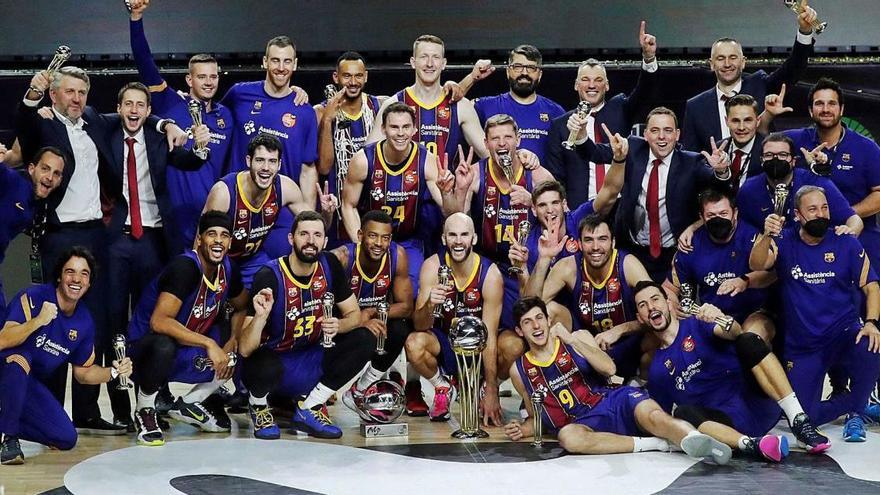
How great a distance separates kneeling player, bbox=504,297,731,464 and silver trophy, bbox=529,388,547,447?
20 mm

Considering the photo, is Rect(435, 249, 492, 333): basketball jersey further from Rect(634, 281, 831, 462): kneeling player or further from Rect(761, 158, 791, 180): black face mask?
Rect(761, 158, 791, 180): black face mask

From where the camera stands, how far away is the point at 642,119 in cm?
917

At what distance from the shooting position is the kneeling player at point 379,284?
664 centimetres

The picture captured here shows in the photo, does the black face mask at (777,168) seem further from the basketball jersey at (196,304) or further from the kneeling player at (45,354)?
the kneeling player at (45,354)

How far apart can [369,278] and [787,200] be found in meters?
2.23

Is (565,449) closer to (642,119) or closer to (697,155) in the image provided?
(697,155)

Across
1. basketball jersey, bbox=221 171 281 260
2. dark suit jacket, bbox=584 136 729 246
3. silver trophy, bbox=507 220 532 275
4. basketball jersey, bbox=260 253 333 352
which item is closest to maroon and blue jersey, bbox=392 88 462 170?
silver trophy, bbox=507 220 532 275

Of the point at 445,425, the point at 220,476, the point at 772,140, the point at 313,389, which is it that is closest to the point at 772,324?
the point at 772,140

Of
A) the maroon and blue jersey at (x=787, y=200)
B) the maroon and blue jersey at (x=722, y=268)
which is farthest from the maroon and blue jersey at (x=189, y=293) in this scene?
the maroon and blue jersey at (x=787, y=200)

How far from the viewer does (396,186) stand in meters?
7.02

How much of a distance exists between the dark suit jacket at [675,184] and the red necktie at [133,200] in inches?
101

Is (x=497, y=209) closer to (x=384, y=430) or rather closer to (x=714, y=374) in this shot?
(x=384, y=430)

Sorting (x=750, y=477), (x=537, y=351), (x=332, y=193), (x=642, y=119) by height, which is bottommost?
(x=750, y=477)

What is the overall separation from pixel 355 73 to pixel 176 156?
44.5 inches
